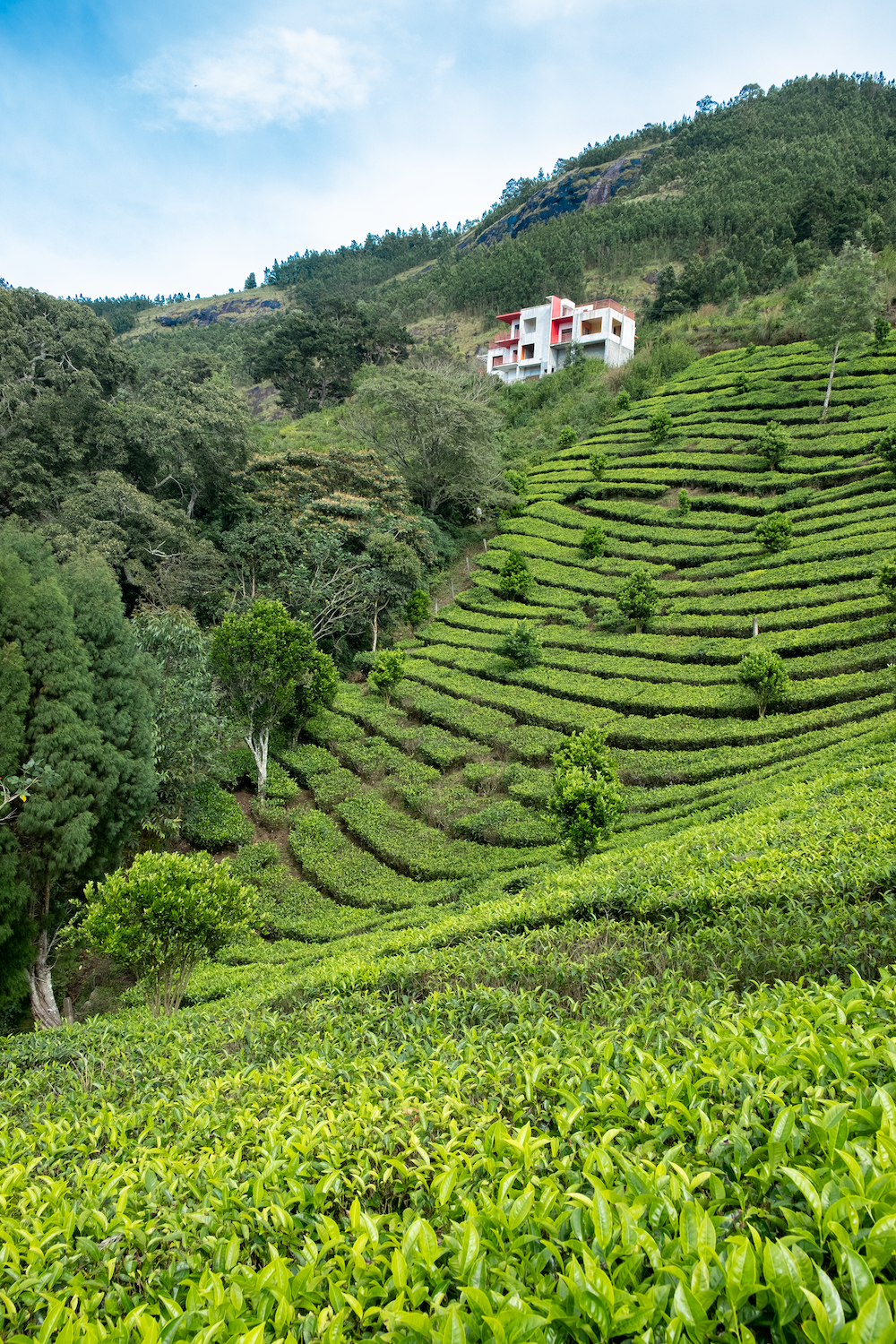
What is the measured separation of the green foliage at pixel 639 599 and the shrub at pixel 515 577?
541 centimetres

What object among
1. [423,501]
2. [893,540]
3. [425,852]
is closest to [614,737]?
[425,852]

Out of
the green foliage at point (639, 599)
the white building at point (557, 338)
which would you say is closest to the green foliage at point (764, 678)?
the green foliage at point (639, 599)

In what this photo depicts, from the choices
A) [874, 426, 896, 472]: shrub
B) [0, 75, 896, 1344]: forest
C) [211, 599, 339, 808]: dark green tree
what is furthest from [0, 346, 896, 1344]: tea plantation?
[874, 426, 896, 472]: shrub

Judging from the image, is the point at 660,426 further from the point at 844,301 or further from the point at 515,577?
the point at 515,577

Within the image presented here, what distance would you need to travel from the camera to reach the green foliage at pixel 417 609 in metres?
28.8

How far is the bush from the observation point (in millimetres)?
17922

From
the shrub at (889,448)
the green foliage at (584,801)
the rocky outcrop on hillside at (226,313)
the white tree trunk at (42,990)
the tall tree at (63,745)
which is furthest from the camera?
the rocky outcrop on hillside at (226,313)

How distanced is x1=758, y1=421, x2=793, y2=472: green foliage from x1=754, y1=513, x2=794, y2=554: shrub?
5518mm

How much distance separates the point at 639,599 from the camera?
21703 mm

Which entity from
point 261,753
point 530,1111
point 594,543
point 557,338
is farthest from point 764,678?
point 557,338

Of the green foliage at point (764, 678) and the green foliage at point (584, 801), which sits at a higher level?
the green foliage at point (764, 678)

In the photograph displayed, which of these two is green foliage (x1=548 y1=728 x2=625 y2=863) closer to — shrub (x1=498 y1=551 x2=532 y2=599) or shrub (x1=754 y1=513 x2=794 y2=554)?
shrub (x1=754 y1=513 x2=794 y2=554)

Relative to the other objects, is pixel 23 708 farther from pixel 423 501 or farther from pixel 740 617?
pixel 423 501

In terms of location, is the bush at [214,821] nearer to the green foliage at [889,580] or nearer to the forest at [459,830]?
the forest at [459,830]
